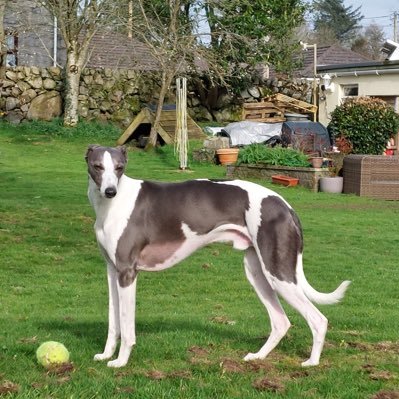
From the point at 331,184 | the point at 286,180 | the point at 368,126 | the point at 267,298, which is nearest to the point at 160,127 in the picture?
the point at 368,126

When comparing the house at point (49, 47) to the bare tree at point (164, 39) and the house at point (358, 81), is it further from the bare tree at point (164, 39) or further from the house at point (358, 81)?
the house at point (358, 81)

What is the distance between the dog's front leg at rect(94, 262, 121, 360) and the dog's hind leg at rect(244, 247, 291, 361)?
96 cm

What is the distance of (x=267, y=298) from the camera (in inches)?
237

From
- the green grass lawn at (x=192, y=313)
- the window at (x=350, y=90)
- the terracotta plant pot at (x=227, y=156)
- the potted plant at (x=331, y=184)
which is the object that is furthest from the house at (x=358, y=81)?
the green grass lawn at (x=192, y=313)

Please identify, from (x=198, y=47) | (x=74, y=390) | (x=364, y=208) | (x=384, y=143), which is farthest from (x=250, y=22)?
(x=74, y=390)

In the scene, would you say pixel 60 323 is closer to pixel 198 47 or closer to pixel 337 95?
pixel 198 47

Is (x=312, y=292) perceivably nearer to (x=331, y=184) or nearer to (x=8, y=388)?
(x=8, y=388)

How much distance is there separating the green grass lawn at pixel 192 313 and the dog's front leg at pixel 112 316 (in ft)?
0.46

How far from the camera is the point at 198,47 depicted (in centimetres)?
2922

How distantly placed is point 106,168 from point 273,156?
1604 cm

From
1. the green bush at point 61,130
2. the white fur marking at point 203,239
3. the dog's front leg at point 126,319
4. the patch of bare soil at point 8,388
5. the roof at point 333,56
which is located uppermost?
the roof at point 333,56

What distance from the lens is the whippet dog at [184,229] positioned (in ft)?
18.3

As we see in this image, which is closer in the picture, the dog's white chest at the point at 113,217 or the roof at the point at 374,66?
the dog's white chest at the point at 113,217

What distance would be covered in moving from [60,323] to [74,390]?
8.95 ft
